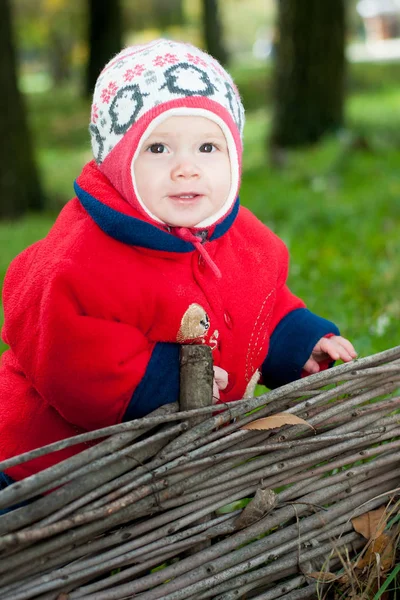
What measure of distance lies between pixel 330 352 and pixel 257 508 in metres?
0.57

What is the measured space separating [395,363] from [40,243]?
3.02ft

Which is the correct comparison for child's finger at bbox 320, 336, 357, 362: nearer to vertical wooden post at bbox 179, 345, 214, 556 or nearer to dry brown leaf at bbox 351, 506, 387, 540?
dry brown leaf at bbox 351, 506, 387, 540

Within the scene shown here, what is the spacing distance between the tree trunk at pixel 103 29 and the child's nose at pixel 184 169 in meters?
15.7

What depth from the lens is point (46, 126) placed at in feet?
52.4

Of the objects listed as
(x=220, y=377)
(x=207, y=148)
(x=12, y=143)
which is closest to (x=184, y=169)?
(x=207, y=148)

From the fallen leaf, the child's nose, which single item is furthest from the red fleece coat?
the fallen leaf

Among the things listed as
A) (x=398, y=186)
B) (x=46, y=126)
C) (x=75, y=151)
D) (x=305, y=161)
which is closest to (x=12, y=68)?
(x=305, y=161)

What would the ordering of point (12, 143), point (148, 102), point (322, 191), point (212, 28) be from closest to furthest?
point (148, 102)
point (322, 191)
point (12, 143)
point (212, 28)

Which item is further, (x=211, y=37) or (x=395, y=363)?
(x=211, y=37)

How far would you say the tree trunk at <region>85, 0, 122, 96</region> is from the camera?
56.2 ft

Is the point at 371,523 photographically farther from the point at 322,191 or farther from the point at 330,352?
the point at 322,191

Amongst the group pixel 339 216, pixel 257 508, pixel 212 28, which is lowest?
pixel 212 28

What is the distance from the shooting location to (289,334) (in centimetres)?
234

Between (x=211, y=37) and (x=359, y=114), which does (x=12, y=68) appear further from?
(x=211, y=37)
